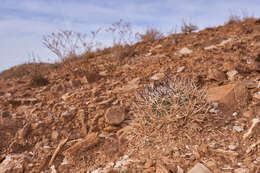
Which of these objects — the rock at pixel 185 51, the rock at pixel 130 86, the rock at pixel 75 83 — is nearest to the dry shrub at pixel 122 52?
the rock at pixel 185 51

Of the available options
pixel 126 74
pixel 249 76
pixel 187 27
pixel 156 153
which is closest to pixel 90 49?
pixel 126 74

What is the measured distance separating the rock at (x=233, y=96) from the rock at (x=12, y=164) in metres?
2.34

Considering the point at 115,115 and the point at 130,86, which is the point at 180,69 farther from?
the point at 115,115

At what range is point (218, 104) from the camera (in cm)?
287

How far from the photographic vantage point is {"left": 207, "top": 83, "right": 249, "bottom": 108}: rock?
286 centimetres

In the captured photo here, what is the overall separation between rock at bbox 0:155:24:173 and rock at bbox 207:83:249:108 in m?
2.34

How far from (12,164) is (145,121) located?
156cm

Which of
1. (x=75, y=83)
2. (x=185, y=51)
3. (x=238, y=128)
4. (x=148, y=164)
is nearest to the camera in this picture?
(x=148, y=164)

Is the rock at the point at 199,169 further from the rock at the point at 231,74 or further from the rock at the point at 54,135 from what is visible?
the rock at the point at 231,74

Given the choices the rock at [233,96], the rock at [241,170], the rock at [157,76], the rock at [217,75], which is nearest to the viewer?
the rock at [241,170]

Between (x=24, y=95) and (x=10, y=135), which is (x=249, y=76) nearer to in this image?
(x=10, y=135)

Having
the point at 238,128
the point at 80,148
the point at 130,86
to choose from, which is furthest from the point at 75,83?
the point at 238,128

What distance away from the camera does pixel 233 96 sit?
291cm

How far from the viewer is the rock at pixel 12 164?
8.35 ft
